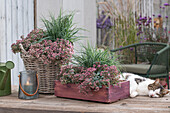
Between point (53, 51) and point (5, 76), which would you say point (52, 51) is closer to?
point (53, 51)

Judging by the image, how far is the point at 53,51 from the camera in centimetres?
121

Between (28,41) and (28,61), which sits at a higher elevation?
(28,41)

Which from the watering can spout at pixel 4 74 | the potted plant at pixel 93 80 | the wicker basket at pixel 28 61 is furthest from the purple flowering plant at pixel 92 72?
the watering can spout at pixel 4 74

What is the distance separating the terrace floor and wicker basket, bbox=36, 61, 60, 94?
13 centimetres

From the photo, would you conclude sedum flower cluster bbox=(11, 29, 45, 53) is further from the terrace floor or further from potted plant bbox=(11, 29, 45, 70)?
the terrace floor

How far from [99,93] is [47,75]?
36 centimetres

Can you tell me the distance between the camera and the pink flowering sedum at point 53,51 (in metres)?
1.19

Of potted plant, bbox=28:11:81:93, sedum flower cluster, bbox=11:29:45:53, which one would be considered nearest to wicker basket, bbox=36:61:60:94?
potted plant, bbox=28:11:81:93

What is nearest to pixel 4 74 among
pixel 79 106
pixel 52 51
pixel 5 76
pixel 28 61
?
pixel 5 76

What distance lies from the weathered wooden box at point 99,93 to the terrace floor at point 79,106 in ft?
0.08

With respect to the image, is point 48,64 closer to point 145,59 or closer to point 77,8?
point 77,8

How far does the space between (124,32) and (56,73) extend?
304 centimetres

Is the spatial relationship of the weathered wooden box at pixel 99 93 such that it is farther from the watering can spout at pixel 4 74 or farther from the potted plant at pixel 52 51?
the watering can spout at pixel 4 74

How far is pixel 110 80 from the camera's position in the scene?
1084 millimetres
